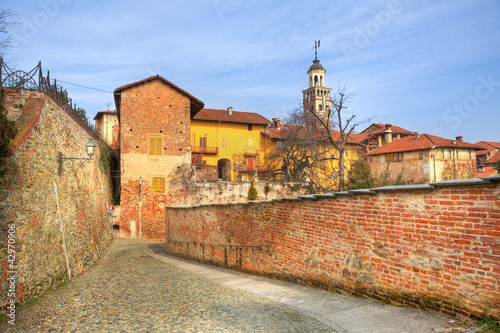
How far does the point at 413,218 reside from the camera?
5.09m

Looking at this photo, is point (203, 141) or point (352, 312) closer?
point (352, 312)

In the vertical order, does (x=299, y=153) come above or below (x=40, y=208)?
above

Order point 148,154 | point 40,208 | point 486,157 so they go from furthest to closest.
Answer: point 486,157 < point 148,154 < point 40,208

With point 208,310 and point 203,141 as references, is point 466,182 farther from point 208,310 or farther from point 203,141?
point 203,141

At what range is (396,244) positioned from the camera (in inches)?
211

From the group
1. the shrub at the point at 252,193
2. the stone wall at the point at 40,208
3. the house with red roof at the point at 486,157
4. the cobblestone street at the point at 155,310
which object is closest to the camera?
the cobblestone street at the point at 155,310

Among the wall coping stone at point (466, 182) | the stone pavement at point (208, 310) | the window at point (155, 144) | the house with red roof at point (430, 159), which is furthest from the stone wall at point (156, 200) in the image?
the house with red roof at point (430, 159)

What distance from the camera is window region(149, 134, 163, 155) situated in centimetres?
2378

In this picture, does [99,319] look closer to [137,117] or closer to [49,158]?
[49,158]

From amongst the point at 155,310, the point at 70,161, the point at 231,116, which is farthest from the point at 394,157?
the point at 155,310

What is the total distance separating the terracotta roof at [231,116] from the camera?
40094 mm

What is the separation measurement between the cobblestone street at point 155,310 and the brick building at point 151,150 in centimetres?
1449

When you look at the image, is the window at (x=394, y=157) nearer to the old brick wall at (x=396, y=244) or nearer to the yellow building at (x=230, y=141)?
the yellow building at (x=230, y=141)

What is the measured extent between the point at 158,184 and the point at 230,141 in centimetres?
1853
